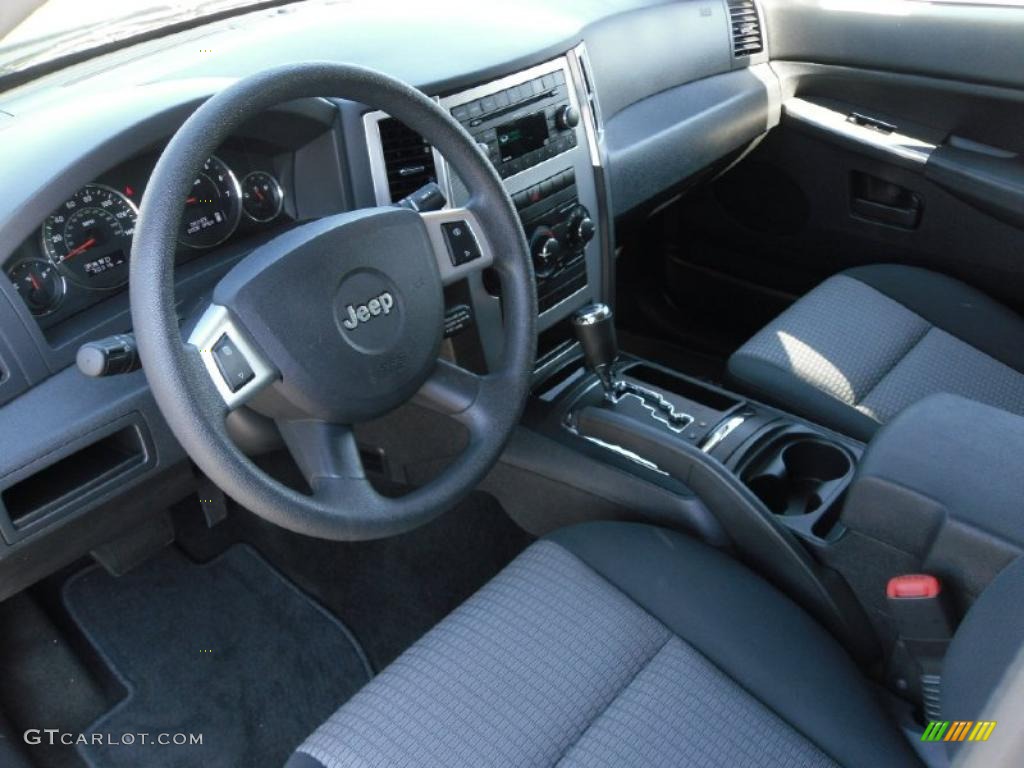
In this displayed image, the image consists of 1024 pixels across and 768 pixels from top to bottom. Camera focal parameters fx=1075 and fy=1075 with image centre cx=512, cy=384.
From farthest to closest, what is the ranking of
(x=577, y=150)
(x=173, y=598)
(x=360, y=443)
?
1. (x=173, y=598)
2. (x=577, y=150)
3. (x=360, y=443)

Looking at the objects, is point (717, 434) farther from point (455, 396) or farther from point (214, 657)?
point (214, 657)

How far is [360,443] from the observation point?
5.72 feet

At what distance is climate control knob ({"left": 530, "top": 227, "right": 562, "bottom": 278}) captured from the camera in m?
1.79

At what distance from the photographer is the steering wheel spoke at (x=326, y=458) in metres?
1.22

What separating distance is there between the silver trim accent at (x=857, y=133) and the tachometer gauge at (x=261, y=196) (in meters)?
1.33

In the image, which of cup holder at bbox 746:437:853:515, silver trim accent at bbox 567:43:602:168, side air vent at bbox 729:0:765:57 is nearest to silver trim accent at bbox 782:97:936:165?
side air vent at bbox 729:0:765:57

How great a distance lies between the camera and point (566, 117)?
5.90ft

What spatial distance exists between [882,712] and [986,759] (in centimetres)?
65

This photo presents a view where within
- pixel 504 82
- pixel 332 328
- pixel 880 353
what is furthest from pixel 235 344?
pixel 880 353

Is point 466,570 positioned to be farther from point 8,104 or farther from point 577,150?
point 8,104

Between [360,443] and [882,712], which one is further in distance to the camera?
[360,443]

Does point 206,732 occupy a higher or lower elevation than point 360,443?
lower

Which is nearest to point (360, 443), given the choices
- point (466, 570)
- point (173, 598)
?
point (466, 570)

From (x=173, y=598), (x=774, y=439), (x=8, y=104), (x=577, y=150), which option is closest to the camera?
(x=8, y=104)
